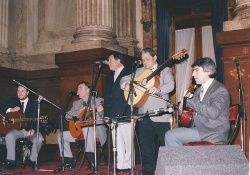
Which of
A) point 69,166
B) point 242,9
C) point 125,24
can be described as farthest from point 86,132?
point 125,24

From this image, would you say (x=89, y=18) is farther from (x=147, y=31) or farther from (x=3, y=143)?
(x=3, y=143)

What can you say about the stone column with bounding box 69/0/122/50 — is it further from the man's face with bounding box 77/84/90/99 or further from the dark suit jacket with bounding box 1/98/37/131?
the dark suit jacket with bounding box 1/98/37/131

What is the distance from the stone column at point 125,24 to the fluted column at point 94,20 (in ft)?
2.60

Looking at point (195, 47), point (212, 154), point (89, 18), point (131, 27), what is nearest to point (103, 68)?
point (89, 18)

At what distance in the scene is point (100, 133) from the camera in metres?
6.45

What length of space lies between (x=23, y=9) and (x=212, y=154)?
287 inches

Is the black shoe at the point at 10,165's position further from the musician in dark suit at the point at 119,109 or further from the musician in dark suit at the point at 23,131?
the musician in dark suit at the point at 119,109

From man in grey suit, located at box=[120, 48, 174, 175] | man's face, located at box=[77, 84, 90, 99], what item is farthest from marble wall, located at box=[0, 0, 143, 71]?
man in grey suit, located at box=[120, 48, 174, 175]

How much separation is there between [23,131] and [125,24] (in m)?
3.46

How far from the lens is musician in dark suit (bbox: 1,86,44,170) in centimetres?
681

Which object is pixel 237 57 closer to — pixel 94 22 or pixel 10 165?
pixel 94 22

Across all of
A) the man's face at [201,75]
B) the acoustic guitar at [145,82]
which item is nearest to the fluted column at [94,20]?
the acoustic guitar at [145,82]

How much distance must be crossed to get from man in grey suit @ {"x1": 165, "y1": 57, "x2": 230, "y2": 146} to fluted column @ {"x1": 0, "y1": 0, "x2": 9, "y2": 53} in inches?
228

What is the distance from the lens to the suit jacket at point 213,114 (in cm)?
427
